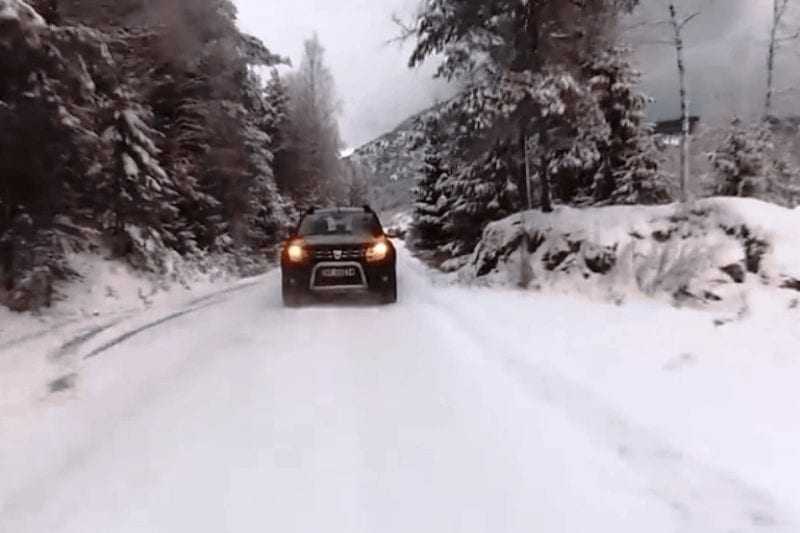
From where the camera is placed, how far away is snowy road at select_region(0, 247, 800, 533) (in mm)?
3096

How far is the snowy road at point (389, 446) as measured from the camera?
3.10 metres

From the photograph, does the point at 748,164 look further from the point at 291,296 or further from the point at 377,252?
the point at 291,296

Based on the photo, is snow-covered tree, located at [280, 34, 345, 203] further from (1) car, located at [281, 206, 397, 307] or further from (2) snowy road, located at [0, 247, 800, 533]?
(2) snowy road, located at [0, 247, 800, 533]

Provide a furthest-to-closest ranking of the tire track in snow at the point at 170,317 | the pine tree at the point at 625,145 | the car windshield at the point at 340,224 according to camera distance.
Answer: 1. the pine tree at the point at 625,145
2. the car windshield at the point at 340,224
3. the tire track in snow at the point at 170,317

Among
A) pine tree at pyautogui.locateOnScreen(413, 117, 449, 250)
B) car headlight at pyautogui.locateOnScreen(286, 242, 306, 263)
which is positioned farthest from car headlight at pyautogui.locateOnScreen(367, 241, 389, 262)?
pine tree at pyautogui.locateOnScreen(413, 117, 449, 250)

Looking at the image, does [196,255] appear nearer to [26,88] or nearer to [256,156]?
[256,156]

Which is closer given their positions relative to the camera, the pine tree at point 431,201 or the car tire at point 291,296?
the car tire at point 291,296

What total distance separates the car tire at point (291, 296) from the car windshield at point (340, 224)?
1.27 m

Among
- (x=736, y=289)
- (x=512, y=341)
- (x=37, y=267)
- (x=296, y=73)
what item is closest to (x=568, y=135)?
(x=736, y=289)

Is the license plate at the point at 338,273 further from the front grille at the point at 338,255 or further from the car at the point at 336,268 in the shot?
the front grille at the point at 338,255

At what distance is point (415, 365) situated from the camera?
20.4 feet

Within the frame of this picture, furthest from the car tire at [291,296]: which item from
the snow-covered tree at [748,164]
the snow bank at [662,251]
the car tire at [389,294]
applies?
the snow-covered tree at [748,164]

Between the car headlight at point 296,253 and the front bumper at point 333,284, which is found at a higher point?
the car headlight at point 296,253

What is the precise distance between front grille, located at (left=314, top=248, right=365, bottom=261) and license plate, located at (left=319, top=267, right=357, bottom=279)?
0.17 meters
